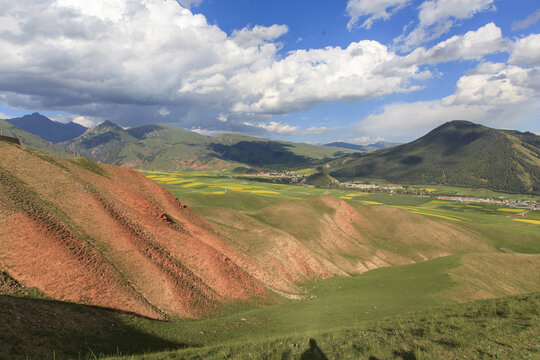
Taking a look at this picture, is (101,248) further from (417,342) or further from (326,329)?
(417,342)

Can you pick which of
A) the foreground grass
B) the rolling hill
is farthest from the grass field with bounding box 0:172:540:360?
the rolling hill

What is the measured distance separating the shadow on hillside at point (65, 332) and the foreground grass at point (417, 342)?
17.8 ft

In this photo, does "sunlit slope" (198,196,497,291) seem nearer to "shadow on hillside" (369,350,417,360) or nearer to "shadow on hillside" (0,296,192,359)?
"shadow on hillside" (0,296,192,359)

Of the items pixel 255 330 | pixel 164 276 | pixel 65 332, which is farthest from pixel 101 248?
pixel 255 330

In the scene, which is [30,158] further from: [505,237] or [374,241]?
[505,237]

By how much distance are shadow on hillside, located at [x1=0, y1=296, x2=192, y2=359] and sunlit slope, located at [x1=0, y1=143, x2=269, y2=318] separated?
3018 mm

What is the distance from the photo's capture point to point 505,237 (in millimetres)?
96000

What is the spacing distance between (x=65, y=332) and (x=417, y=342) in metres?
24.6

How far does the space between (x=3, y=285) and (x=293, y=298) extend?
3705 centimetres

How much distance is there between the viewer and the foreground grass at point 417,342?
14390mm

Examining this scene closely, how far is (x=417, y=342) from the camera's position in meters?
16.1

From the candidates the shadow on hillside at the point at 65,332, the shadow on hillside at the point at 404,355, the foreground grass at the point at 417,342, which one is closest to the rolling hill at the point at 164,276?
the shadow on hillside at the point at 65,332

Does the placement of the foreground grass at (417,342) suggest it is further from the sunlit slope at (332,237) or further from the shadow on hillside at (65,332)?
the sunlit slope at (332,237)

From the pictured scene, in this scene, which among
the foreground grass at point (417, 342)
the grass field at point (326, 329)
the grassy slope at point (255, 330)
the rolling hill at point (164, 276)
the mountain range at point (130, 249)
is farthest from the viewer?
the mountain range at point (130, 249)
